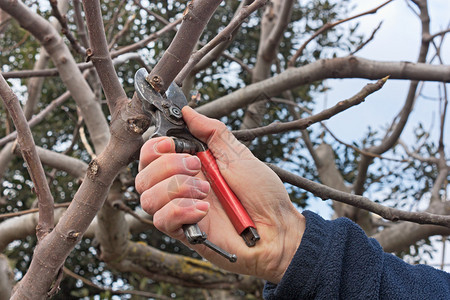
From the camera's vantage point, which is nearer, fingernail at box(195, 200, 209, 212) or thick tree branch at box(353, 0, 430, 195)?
fingernail at box(195, 200, 209, 212)

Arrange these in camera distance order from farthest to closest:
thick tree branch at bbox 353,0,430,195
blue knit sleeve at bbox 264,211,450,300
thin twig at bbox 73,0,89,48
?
thick tree branch at bbox 353,0,430,195
thin twig at bbox 73,0,89,48
blue knit sleeve at bbox 264,211,450,300

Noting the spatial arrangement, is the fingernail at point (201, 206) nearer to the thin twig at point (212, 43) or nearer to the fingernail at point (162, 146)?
the fingernail at point (162, 146)

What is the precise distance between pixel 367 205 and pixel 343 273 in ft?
0.72

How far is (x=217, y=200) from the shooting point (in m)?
1.37

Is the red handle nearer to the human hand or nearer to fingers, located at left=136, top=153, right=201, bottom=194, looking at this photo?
the human hand

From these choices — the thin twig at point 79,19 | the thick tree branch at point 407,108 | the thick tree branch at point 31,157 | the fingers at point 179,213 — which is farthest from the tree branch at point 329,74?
the fingers at point 179,213

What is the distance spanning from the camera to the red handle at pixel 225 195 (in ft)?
4.16

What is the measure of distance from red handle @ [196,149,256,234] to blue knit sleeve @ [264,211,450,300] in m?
0.16

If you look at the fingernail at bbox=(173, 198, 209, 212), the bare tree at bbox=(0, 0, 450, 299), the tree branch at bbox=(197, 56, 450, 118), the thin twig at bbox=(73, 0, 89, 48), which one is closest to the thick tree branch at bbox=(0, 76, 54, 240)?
the bare tree at bbox=(0, 0, 450, 299)

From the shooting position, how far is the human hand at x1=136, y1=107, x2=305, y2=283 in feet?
3.80

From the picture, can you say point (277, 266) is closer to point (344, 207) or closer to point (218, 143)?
point (218, 143)

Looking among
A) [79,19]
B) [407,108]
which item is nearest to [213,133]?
[79,19]

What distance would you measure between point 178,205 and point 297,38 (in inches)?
150

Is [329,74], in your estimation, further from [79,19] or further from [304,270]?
[304,270]
